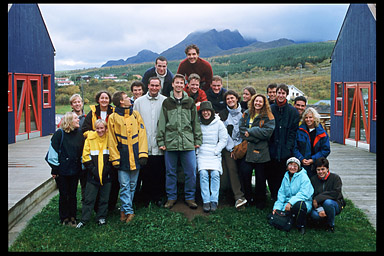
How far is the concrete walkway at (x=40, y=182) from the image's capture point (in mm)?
5652

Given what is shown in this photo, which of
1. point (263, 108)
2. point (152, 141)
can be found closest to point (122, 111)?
point (152, 141)

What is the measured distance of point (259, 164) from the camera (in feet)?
18.4

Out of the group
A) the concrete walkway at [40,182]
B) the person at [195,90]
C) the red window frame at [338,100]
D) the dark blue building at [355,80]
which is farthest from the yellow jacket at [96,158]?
the red window frame at [338,100]

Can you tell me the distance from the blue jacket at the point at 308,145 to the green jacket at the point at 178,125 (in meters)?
1.54

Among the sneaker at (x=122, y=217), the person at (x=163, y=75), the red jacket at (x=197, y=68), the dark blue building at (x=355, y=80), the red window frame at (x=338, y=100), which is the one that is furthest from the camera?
the red window frame at (x=338, y=100)

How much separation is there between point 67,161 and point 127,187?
0.96 metres

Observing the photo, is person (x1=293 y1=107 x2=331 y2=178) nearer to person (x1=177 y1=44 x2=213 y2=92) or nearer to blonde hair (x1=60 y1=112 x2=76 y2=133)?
person (x1=177 y1=44 x2=213 y2=92)

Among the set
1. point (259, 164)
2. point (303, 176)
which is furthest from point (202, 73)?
point (303, 176)

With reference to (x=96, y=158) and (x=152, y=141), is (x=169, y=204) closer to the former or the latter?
(x=152, y=141)

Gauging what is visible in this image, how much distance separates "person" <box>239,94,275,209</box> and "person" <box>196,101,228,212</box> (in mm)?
390

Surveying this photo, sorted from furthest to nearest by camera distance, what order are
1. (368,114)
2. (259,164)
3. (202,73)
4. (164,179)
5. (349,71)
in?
1. (349,71)
2. (368,114)
3. (202,73)
4. (164,179)
5. (259,164)

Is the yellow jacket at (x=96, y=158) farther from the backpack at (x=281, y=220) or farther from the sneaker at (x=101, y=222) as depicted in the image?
the backpack at (x=281, y=220)

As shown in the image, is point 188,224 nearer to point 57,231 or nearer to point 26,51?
point 57,231

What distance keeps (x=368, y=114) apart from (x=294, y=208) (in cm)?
884
